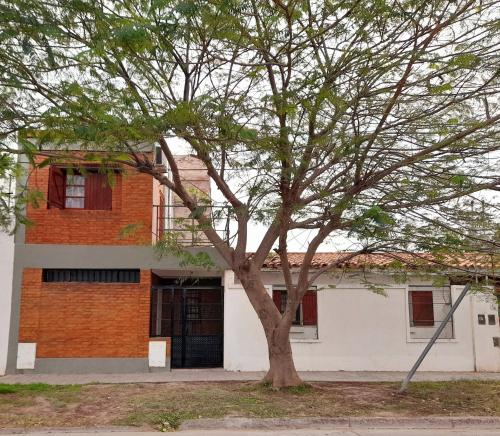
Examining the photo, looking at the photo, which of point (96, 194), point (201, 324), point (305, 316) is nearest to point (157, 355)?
point (201, 324)

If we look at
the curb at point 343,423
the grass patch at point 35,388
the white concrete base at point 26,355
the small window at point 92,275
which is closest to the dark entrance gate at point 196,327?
the small window at point 92,275

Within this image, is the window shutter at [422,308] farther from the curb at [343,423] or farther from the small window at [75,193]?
the small window at [75,193]

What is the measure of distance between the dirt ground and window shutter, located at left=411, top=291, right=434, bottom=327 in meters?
3.46

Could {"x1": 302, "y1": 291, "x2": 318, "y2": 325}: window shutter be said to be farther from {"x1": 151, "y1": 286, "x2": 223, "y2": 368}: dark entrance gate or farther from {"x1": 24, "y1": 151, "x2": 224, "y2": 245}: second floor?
{"x1": 24, "y1": 151, "x2": 224, "y2": 245}: second floor

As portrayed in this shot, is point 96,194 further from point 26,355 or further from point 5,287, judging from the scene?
point 26,355

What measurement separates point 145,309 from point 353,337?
4963mm

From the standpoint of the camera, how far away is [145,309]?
13.2 metres

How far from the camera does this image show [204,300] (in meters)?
14.5

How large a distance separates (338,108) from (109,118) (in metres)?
3.27

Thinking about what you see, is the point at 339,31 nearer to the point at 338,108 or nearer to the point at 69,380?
the point at 338,108

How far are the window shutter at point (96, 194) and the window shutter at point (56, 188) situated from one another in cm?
57

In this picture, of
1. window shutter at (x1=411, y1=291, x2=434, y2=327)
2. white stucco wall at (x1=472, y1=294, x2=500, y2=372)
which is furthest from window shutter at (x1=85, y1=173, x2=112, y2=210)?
white stucco wall at (x1=472, y1=294, x2=500, y2=372)

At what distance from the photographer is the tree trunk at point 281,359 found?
1028cm

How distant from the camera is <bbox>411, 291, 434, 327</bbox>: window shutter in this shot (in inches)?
571
